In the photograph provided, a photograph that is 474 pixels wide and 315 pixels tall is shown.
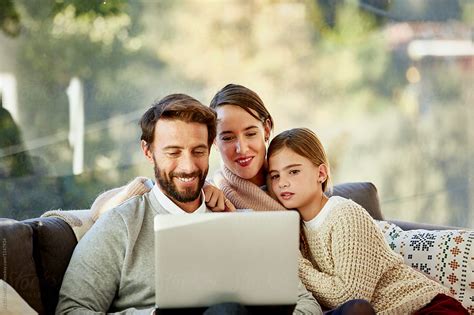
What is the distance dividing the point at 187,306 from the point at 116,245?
1.60 ft

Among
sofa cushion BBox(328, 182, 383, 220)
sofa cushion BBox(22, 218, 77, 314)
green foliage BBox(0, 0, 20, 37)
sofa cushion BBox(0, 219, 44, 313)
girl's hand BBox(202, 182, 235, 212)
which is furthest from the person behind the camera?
green foliage BBox(0, 0, 20, 37)

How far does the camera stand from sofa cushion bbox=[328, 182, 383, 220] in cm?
339

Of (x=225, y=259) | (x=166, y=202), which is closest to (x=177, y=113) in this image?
(x=166, y=202)

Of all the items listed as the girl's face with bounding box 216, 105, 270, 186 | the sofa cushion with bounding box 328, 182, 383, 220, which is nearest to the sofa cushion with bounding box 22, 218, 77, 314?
the girl's face with bounding box 216, 105, 270, 186

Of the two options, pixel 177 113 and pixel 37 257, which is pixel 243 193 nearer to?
pixel 177 113

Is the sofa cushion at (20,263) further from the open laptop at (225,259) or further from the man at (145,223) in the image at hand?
the open laptop at (225,259)

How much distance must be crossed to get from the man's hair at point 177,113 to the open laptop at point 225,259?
1.87 ft

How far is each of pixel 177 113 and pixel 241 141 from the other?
17.9 inches

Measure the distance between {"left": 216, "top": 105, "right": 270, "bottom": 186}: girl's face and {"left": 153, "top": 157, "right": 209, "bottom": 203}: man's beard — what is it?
1.36 ft

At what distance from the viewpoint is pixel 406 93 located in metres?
5.22

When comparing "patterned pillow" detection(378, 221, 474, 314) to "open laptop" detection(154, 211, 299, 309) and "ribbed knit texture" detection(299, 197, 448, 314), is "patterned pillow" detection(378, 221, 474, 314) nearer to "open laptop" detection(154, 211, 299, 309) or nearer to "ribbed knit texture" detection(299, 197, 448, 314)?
"ribbed knit texture" detection(299, 197, 448, 314)

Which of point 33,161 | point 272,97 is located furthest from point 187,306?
point 272,97

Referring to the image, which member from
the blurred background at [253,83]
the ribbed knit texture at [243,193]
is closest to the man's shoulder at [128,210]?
the ribbed knit texture at [243,193]

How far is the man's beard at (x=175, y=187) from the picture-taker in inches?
98.5
